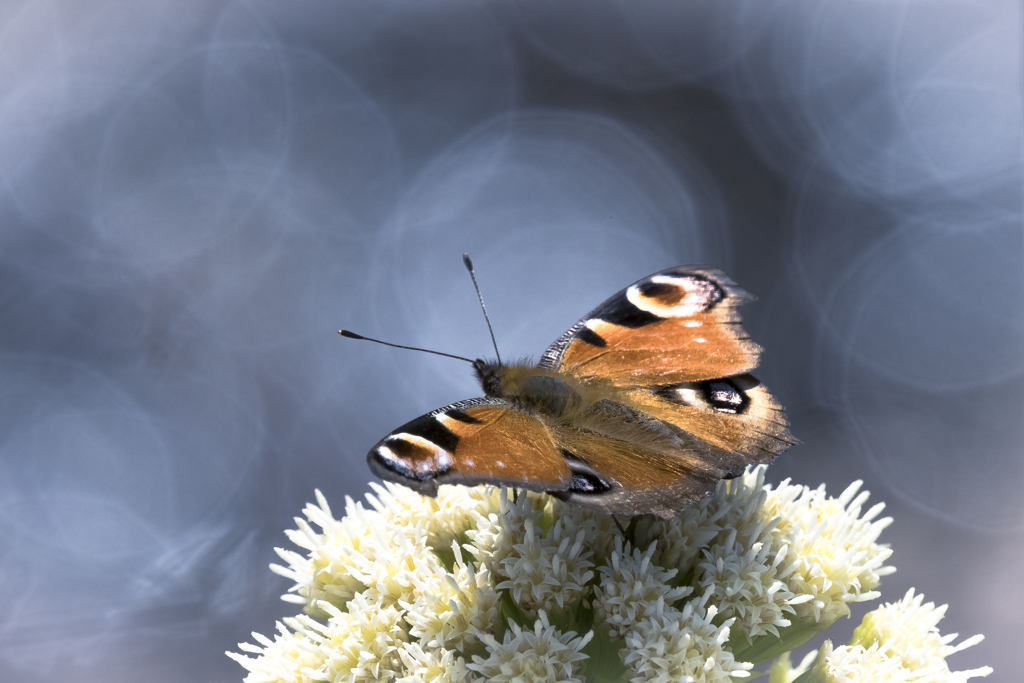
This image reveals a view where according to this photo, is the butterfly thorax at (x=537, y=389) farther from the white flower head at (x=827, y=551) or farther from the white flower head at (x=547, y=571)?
the white flower head at (x=827, y=551)

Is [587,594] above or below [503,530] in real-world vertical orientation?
below

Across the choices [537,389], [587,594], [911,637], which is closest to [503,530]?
[587,594]

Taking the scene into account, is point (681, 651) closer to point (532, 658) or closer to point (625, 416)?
point (532, 658)

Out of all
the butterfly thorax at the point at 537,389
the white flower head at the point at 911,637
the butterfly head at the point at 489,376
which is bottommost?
the white flower head at the point at 911,637

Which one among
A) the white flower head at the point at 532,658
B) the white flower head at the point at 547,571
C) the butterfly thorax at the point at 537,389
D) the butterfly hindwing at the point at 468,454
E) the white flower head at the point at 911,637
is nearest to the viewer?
the butterfly hindwing at the point at 468,454

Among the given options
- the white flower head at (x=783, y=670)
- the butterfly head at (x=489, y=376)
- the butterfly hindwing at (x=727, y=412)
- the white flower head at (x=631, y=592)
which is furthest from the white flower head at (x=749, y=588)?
the butterfly head at (x=489, y=376)

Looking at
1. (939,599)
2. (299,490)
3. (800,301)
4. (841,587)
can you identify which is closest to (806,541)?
(841,587)

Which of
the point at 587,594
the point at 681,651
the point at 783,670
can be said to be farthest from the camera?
the point at 783,670
